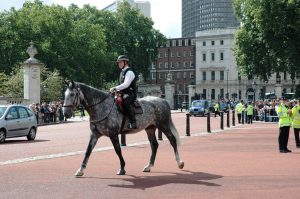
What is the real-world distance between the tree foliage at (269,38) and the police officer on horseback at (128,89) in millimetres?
35173

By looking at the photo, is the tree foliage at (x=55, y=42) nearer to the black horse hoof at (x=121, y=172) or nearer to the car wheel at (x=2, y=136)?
the car wheel at (x=2, y=136)

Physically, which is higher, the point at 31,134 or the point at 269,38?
the point at 269,38

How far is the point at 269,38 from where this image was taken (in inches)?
1898

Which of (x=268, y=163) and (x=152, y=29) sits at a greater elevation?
(x=152, y=29)

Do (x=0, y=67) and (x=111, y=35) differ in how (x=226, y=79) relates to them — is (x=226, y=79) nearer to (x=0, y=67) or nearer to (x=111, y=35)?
(x=111, y=35)

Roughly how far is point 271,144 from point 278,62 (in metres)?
31.9

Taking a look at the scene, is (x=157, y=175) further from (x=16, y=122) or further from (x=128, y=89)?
(x=16, y=122)

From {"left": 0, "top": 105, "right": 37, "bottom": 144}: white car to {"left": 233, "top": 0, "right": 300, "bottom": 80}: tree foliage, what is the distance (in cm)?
2792

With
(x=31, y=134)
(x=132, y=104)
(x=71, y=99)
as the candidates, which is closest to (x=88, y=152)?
(x=71, y=99)

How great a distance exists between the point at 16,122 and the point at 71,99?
38.1 feet

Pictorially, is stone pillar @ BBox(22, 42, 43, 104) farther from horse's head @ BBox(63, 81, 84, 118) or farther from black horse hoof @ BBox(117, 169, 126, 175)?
black horse hoof @ BBox(117, 169, 126, 175)

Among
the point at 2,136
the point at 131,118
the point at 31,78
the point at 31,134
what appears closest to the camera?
the point at 131,118

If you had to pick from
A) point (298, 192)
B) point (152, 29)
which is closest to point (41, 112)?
point (298, 192)

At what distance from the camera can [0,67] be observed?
6725 centimetres
